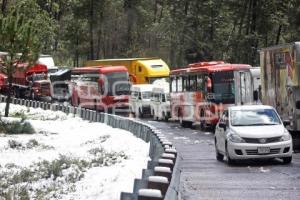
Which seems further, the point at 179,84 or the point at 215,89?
the point at 179,84

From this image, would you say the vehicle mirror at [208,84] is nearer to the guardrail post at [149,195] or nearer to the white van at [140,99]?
the white van at [140,99]

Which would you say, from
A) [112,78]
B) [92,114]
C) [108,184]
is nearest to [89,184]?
[108,184]

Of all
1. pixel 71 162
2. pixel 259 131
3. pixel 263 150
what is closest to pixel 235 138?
pixel 259 131

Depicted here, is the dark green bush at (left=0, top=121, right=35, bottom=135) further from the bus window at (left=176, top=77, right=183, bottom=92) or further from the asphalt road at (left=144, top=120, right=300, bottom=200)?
the asphalt road at (left=144, top=120, right=300, bottom=200)

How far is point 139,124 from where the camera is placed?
28.2 metres

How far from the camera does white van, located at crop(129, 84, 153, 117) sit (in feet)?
161

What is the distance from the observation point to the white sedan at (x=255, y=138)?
60.4 ft

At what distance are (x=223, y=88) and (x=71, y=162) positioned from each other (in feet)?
53.6

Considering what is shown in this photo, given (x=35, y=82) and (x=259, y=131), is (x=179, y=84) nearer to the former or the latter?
(x=35, y=82)

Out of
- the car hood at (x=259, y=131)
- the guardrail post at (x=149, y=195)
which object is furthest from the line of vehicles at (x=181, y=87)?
the guardrail post at (x=149, y=195)

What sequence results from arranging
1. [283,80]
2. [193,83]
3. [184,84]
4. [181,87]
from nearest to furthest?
[283,80] < [193,83] < [184,84] < [181,87]

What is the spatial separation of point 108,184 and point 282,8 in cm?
4661

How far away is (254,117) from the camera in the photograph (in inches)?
776

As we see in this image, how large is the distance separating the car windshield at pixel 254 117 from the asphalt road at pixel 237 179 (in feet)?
3.65
